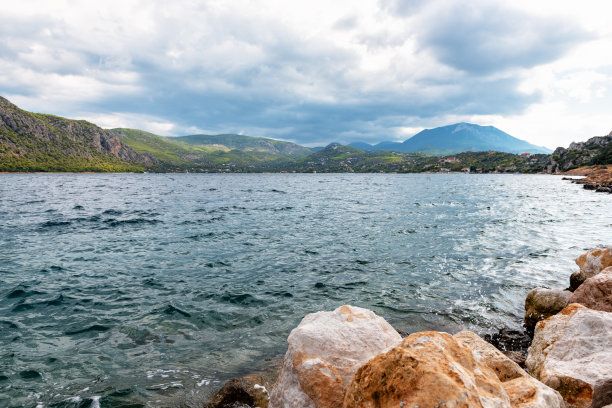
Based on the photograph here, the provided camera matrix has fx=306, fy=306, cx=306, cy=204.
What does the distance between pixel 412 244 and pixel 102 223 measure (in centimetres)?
3126

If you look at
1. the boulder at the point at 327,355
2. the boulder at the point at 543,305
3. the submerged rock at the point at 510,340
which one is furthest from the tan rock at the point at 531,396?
the boulder at the point at 543,305

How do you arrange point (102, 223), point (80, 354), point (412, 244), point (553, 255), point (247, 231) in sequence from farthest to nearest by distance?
point (102, 223)
point (247, 231)
point (412, 244)
point (553, 255)
point (80, 354)

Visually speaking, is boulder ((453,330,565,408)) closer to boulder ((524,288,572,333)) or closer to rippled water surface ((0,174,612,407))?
rippled water surface ((0,174,612,407))

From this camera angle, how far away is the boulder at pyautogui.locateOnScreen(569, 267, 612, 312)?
9734mm

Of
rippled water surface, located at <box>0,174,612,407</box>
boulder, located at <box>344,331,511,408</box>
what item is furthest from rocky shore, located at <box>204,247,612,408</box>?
rippled water surface, located at <box>0,174,612,407</box>

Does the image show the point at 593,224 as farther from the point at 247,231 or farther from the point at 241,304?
the point at 241,304

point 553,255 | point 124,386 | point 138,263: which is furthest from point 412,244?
point 124,386

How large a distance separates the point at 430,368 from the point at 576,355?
5.90 m

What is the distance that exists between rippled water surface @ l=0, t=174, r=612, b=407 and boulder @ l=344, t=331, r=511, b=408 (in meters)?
5.96

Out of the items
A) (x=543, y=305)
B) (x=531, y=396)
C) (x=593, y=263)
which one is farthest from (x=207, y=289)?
(x=593, y=263)

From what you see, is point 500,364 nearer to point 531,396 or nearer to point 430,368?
point 531,396

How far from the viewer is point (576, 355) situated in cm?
705

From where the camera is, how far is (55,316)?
1227 centimetres

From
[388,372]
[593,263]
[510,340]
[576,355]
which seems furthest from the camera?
[593,263]
